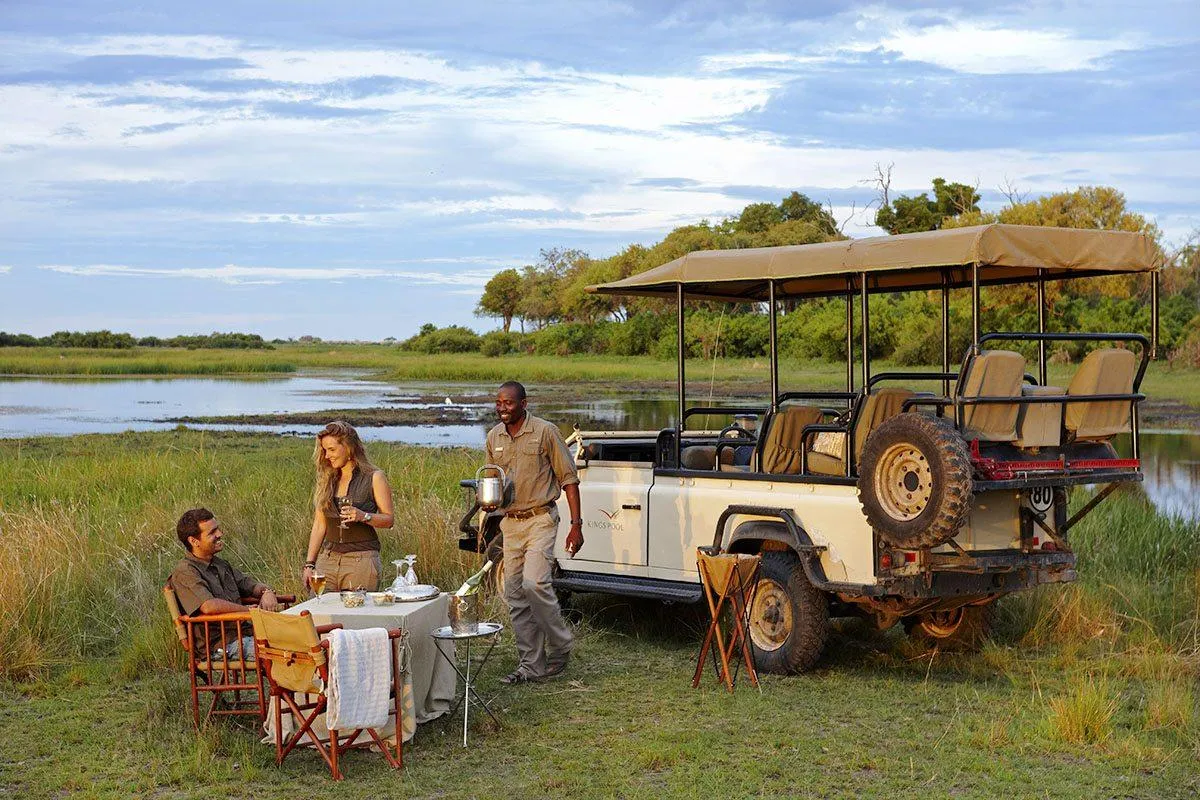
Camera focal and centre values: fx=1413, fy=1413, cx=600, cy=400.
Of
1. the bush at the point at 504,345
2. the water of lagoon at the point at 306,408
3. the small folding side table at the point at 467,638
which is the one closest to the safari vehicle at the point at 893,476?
the small folding side table at the point at 467,638

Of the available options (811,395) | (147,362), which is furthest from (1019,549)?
(147,362)

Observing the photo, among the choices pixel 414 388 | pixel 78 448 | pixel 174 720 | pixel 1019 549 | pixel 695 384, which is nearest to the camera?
pixel 174 720

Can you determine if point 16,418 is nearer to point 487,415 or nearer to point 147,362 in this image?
point 487,415

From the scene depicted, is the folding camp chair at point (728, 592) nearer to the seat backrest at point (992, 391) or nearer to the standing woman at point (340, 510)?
the seat backrest at point (992, 391)

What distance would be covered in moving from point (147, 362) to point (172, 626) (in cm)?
6706

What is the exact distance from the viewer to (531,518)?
8.30 m

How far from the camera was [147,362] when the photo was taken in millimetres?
72625

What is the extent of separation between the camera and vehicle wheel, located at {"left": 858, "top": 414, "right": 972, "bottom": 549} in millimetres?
7020

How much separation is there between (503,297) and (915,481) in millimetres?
97301

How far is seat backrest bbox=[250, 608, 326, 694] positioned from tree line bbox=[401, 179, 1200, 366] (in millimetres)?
11480

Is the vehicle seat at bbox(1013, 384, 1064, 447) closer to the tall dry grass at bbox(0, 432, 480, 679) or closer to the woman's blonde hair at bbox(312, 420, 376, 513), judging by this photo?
the woman's blonde hair at bbox(312, 420, 376, 513)

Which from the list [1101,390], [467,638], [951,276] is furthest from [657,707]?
[951,276]

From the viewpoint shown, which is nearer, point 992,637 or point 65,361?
point 992,637

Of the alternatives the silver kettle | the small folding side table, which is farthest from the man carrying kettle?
the small folding side table
